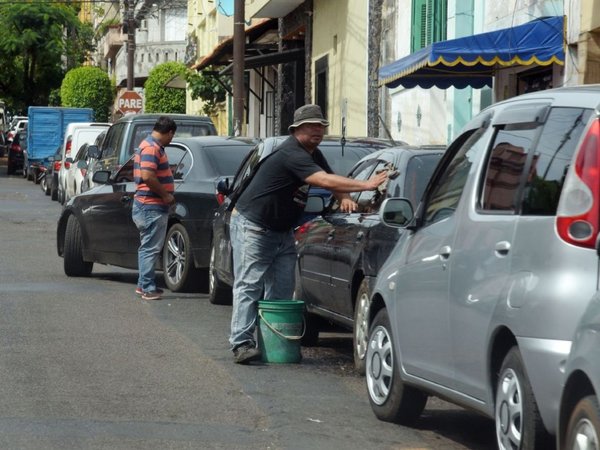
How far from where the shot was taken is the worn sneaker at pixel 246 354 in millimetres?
10148

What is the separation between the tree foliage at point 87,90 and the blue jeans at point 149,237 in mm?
57486

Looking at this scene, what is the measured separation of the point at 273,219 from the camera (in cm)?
1015

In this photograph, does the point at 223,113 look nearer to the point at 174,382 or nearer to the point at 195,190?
the point at 195,190

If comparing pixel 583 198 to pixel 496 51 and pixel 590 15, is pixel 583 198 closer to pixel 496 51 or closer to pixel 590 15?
pixel 590 15

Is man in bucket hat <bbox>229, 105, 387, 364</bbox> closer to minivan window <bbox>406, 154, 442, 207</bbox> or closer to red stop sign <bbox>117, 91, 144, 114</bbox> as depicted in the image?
minivan window <bbox>406, 154, 442, 207</bbox>

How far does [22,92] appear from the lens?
75.5 metres

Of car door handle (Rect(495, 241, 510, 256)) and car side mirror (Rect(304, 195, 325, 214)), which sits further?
car side mirror (Rect(304, 195, 325, 214))

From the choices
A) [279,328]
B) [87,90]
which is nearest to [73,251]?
[279,328]

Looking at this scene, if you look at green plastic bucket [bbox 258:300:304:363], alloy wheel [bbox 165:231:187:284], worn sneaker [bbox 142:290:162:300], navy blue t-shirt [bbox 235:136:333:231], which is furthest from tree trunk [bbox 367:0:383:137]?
green plastic bucket [bbox 258:300:304:363]

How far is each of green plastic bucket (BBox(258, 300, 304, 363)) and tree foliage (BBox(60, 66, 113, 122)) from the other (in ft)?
203

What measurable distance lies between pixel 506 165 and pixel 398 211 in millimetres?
1410

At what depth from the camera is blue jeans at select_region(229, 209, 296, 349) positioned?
10227 millimetres

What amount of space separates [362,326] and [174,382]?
1.36m

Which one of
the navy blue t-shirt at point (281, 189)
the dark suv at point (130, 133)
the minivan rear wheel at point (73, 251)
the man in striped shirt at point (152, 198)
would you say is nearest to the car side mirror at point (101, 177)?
the minivan rear wheel at point (73, 251)
